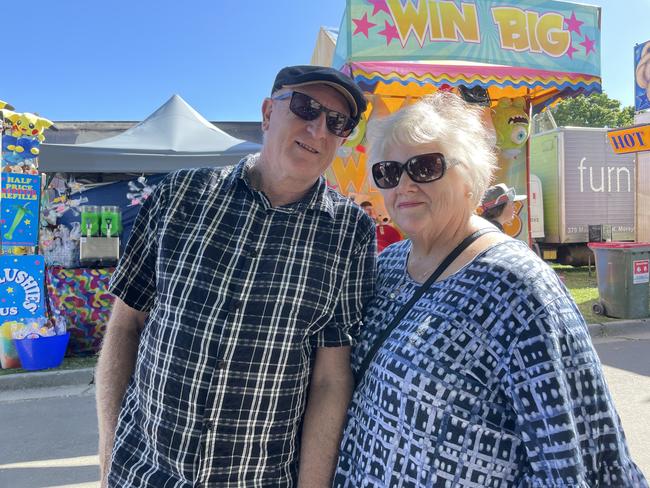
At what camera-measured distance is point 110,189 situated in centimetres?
667

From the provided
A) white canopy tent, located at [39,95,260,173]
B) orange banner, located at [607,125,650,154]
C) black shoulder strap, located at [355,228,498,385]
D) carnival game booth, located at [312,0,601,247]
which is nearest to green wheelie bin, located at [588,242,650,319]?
carnival game booth, located at [312,0,601,247]

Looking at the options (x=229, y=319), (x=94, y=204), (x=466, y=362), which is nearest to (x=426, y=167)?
(x=466, y=362)

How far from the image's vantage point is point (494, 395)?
1.07 metres

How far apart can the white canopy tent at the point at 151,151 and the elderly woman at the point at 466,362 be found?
543 cm

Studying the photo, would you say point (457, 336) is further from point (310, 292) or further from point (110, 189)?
point (110, 189)

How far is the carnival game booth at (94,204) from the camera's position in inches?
231

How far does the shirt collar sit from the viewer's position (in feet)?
4.84

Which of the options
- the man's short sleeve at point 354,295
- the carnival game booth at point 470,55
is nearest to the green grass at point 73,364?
the carnival game booth at point 470,55

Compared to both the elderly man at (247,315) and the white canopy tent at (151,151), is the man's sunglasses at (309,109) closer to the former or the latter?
the elderly man at (247,315)

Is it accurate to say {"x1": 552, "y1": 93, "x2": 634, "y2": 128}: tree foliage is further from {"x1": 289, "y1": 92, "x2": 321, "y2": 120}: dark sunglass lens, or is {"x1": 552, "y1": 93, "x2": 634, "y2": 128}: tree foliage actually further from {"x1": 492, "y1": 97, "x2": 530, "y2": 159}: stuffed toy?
{"x1": 289, "y1": 92, "x2": 321, "y2": 120}: dark sunglass lens

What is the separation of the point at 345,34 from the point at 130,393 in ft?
15.9

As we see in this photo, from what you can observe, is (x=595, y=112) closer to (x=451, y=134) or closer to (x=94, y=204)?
(x=94, y=204)

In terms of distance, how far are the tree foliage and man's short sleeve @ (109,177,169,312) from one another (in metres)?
33.1

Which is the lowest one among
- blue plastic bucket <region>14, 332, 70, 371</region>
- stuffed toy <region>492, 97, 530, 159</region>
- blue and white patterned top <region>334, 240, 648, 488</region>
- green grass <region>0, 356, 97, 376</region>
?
green grass <region>0, 356, 97, 376</region>
